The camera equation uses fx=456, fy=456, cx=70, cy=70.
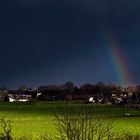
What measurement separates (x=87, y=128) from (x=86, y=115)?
1.49 ft

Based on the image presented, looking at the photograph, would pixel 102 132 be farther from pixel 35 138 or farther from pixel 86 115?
pixel 35 138

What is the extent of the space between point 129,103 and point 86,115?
141889mm

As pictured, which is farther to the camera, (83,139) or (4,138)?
(4,138)

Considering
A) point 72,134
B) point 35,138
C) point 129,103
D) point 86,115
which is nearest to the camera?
point 72,134

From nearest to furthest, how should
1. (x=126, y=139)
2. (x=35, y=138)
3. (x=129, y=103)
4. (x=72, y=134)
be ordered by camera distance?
1. (x=72, y=134)
2. (x=126, y=139)
3. (x=35, y=138)
4. (x=129, y=103)

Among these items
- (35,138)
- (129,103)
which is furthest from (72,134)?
→ (129,103)

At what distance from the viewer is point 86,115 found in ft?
50.3

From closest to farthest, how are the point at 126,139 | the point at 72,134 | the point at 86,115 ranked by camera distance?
the point at 72,134
the point at 86,115
the point at 126,139

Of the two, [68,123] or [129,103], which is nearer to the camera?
[68,123]

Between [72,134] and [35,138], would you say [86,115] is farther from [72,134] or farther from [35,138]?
[35,138]

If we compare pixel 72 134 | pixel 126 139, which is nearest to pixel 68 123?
pixel 72 134

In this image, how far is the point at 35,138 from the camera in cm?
3494

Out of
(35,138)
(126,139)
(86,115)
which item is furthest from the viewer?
(35,138)

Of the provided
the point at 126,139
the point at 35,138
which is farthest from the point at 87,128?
the point at 35,138
